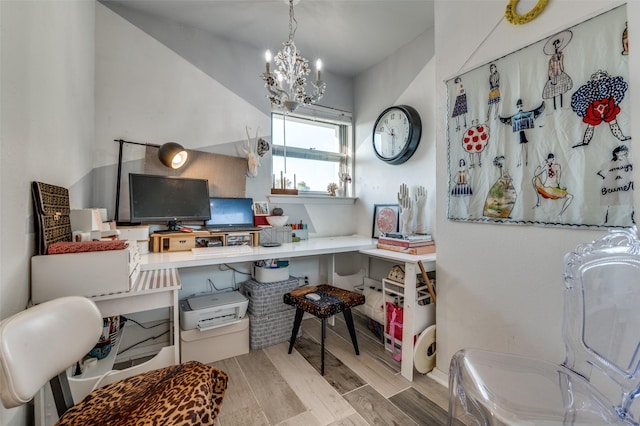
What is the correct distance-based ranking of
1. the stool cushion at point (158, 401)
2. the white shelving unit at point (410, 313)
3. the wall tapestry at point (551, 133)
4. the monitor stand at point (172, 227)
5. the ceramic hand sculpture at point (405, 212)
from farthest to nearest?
1. the ceramic hand sculpture at point (405, 212)
2. the monitor stand at point (172, 227)
3. the white shelving unit at point (410, 313)
4. the wall tapestry at point (551, 133)
5. the stool cushion at point (158, 401)

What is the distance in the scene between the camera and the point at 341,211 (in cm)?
314

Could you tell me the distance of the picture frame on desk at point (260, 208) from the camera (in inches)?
101

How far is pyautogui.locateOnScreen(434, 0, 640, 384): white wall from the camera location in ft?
4.00

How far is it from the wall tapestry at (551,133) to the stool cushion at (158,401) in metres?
1.54

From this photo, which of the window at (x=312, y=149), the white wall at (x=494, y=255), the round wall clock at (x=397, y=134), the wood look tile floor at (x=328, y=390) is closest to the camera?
the white wall at (x=494, y=255)

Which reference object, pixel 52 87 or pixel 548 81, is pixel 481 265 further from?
pixel 52 87

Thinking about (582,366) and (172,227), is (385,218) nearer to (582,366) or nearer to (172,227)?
(582,366)

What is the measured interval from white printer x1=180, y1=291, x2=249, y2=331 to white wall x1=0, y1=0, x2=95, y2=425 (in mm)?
915

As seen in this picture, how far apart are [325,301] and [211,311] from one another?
2.70ft

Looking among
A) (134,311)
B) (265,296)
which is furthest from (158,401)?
(265,296)

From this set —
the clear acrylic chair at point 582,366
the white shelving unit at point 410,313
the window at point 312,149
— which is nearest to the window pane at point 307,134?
the window at point 312,149

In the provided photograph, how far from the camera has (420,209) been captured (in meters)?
2.39

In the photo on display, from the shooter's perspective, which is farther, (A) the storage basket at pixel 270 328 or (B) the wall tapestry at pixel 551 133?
(A) the storage basket at pixel 270 328

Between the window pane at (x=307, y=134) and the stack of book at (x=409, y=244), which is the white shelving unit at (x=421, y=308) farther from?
the window pane at (x=307, y=134)
